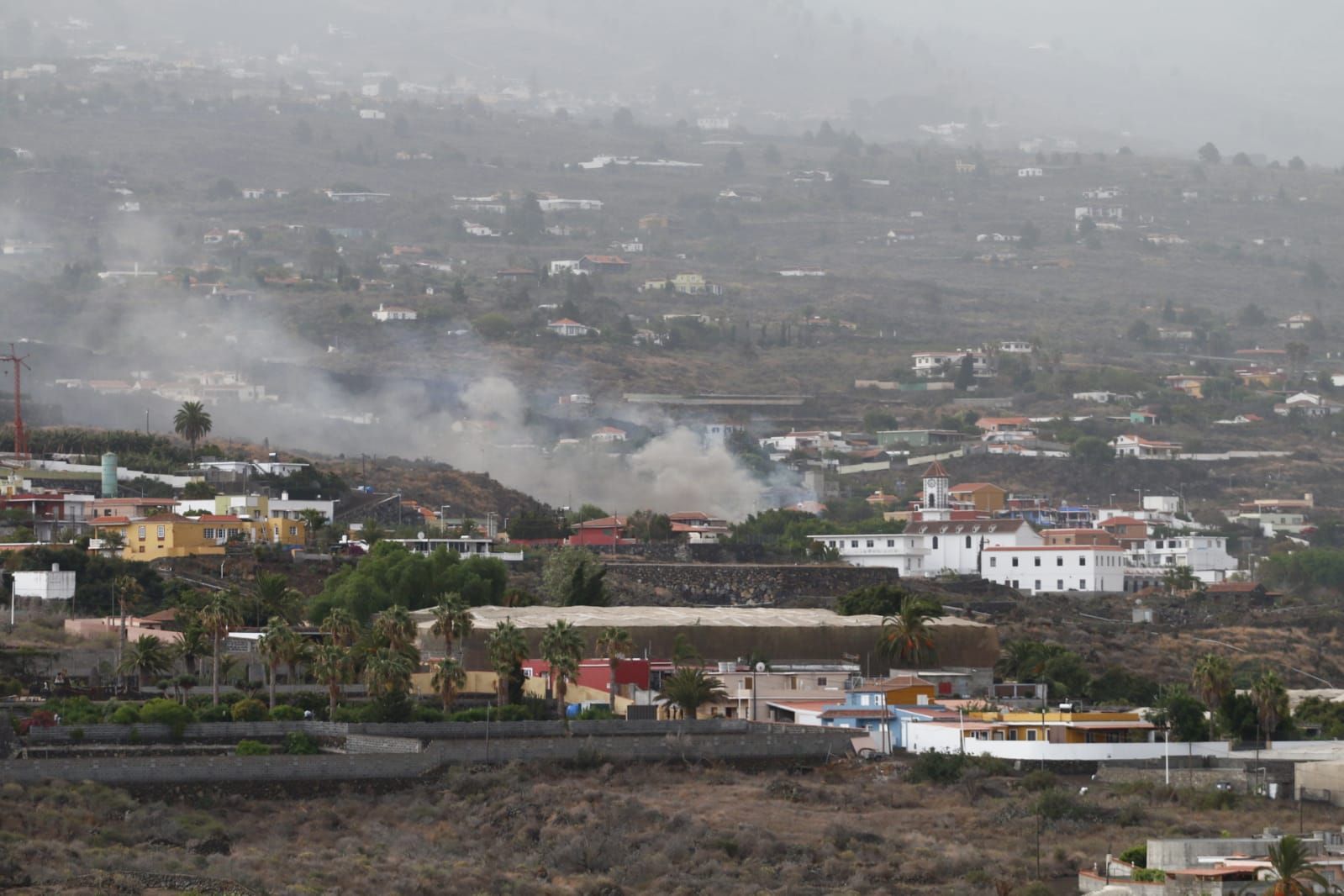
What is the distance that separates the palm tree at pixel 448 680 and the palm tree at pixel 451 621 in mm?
1514

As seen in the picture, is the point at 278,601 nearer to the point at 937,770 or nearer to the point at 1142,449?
the point at 937,770

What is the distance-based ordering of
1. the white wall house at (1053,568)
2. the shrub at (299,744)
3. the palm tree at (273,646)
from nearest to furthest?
the shrub at (299,744)
the palm tree at (273,646)
the white wall house at (1053,568)

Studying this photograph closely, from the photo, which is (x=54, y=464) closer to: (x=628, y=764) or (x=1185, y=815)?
(x=628, y=764)

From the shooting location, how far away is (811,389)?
186 m

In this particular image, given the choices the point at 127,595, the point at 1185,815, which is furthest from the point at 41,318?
the point at 1185,815

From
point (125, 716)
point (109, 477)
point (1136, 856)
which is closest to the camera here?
point (1136, 856)

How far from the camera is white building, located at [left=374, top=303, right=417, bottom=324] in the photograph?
191250mm

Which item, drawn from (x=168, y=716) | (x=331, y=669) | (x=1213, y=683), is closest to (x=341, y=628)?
(x=331, y=669)

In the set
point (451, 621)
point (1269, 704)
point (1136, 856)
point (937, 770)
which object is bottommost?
point (1136, 856)

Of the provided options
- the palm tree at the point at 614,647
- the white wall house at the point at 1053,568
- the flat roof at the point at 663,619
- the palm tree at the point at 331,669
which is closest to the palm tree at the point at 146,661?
the palm tree at the point at 331,669

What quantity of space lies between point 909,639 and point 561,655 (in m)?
12.7

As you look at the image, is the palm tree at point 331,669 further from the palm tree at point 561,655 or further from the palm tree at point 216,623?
the palm tree at point 561,655

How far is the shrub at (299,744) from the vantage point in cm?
5606

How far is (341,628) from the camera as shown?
64062 millimetres
